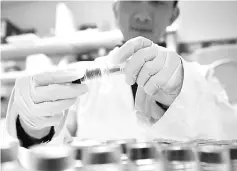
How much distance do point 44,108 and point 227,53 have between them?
4.49 feet

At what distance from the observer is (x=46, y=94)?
657mm

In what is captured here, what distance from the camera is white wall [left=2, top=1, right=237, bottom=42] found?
1581 millimetres

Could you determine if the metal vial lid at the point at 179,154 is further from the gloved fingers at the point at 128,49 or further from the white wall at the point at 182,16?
the white wall at the point at 182,16

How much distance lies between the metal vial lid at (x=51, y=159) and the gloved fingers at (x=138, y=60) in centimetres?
33

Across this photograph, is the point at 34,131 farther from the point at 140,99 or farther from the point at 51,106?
the point at 140,99

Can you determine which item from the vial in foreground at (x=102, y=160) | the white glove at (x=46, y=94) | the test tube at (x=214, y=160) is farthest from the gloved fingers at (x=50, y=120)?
the test tube at (x=214, y=160)

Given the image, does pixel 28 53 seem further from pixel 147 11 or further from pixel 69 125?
pixel 147 11

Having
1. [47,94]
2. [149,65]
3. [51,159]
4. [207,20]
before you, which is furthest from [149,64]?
[207,20]

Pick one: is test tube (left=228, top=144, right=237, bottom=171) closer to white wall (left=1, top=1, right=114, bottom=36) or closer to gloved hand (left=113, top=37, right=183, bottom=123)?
gloved hand (left=113, top=37, right=183, bottom=123)

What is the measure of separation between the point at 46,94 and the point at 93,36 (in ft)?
3.61

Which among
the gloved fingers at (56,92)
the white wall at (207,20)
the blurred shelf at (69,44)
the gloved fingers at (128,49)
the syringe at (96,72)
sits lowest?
the gloved fingers at (56,92)

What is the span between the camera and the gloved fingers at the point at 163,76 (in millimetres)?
713

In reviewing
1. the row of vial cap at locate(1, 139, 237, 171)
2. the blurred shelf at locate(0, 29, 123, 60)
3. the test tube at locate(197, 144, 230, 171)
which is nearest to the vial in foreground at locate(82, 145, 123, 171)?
the row of vial cap at locate(1, 139, 237, 171)

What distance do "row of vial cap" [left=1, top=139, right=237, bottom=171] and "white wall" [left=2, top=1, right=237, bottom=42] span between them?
135 cm
